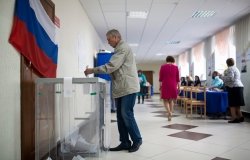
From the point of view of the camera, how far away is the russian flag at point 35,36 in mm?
1950

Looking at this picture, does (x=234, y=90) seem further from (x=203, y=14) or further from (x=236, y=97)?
(x=203, y=14)

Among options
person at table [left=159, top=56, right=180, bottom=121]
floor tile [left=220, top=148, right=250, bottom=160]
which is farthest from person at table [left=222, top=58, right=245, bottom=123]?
floor tile [left=220, top=148, right=250, bottom=160]

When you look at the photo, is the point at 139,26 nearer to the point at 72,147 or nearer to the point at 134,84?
the point at 134,84

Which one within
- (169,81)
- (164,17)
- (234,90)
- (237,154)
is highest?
(164,17)

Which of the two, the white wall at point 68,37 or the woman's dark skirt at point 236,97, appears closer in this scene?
the white wall at point 68,37

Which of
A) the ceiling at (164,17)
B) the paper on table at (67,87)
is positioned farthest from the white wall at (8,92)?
the ceiling at (164,17)

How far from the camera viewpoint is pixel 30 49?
2182 millimetres

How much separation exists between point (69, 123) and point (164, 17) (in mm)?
4748

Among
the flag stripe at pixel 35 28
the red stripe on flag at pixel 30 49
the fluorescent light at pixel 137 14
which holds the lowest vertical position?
the red stripe on flag at pixel 30 49

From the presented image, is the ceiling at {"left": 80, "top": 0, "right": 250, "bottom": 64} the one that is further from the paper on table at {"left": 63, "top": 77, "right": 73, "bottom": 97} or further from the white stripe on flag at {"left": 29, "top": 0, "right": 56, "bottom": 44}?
the paper on table at {"left": 63, "top": 77, "right": 73, "bottom": 97}

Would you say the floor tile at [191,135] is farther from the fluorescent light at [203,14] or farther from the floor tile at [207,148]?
the fluorescent light at [203,14]

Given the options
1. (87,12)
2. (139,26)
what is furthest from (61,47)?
(139,26)

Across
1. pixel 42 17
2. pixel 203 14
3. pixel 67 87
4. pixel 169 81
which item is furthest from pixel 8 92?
pixel 203 14

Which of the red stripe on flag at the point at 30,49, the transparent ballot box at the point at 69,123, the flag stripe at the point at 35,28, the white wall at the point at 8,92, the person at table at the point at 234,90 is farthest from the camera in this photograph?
the person at table at the point at 234,90
